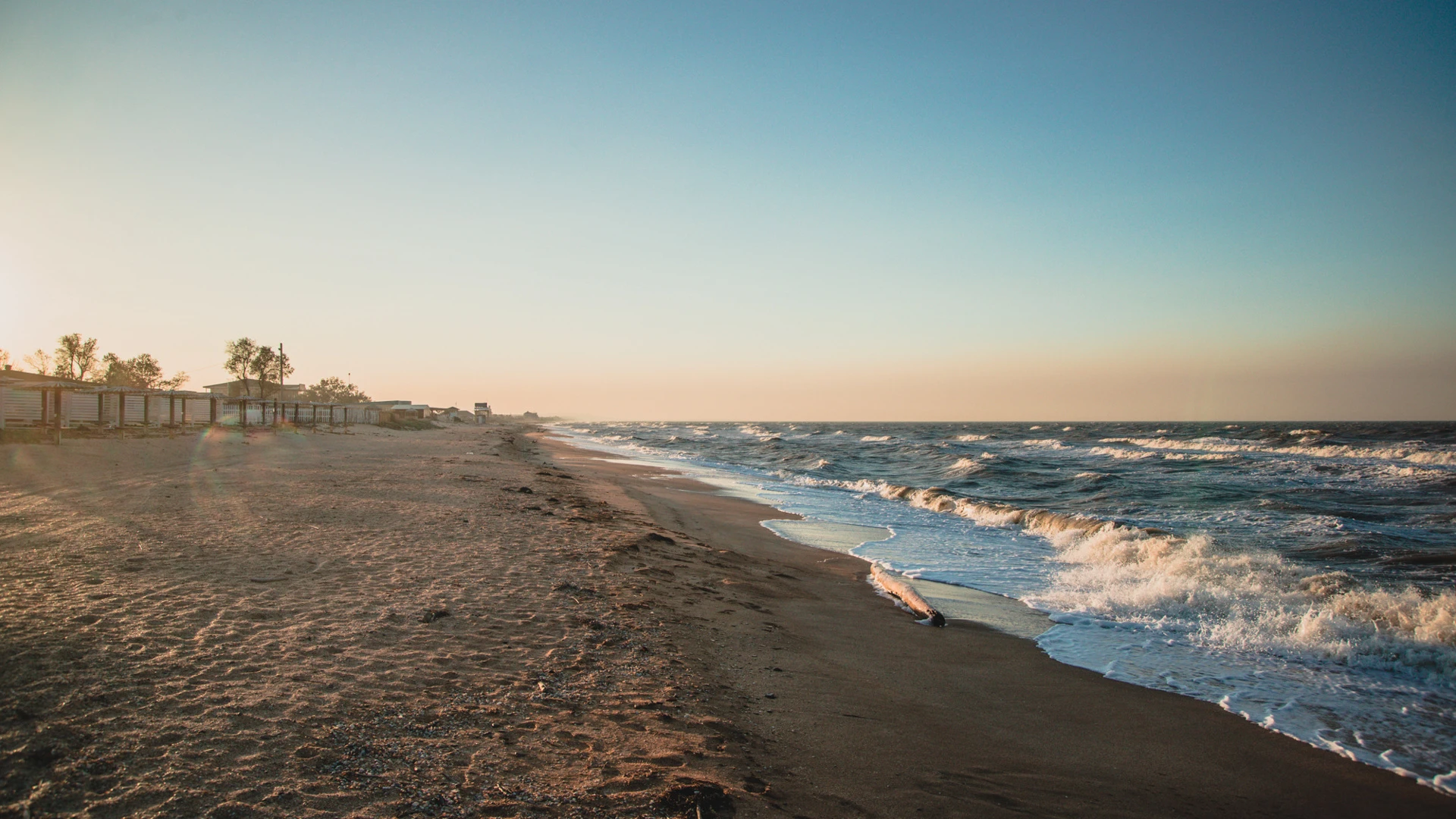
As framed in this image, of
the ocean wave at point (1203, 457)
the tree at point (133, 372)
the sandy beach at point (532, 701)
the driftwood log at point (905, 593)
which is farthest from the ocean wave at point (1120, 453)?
the tree at point (133, 372)

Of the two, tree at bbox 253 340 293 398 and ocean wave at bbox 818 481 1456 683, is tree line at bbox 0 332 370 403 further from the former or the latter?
ocean wave at bbox 818 481 1456 683

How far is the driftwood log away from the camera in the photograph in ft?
26.6

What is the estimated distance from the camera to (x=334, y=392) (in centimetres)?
11188

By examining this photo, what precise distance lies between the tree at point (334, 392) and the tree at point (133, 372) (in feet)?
58.2

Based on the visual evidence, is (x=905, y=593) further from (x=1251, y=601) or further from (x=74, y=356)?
(x=74, y=356)

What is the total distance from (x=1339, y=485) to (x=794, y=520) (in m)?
20.9

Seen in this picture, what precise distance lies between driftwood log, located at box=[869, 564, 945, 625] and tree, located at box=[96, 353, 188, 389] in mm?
86934

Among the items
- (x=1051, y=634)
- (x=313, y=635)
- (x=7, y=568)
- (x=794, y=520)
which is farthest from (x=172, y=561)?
(x=794, y=520)

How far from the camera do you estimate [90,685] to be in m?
4.02

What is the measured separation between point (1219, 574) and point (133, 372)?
10162 cm

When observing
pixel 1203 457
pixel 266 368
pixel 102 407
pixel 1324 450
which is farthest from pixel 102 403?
pixel 1324 450

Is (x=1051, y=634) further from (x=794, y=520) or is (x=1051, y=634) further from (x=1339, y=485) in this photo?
(x=1339, y=485)

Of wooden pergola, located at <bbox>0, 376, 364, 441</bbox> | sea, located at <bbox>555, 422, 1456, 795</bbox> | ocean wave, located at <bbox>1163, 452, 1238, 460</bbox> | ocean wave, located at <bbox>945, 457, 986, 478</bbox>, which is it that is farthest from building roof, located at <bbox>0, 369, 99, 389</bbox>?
ocean wave, located at <bbox>1163, 452, 1238, 460</bbox>

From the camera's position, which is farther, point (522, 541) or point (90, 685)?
point (522, 541)
